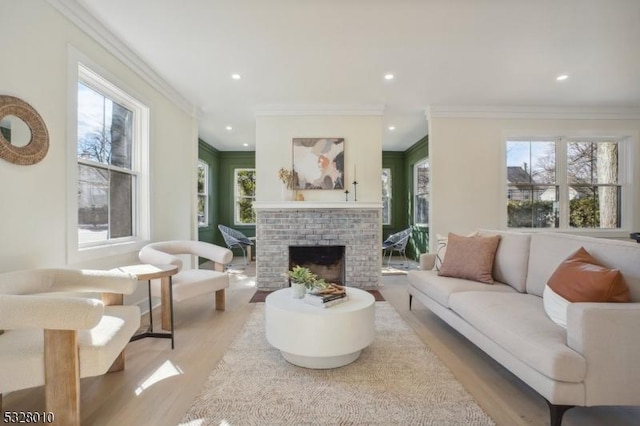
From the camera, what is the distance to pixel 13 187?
6.14 feet

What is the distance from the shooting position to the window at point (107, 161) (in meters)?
2.59

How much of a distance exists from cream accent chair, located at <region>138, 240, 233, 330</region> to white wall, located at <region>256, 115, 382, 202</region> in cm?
129

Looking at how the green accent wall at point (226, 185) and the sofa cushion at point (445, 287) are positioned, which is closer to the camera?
the sofa cushion at point (445, 287)

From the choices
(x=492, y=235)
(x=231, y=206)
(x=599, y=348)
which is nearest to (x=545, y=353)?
(x=599, y=348)

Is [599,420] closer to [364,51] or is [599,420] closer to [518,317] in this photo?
[518,317]

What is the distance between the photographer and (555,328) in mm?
1652

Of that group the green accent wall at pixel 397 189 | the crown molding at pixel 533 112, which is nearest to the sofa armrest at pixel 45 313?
the crown molding at pixel 533 112

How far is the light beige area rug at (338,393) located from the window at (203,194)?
4.62 metres

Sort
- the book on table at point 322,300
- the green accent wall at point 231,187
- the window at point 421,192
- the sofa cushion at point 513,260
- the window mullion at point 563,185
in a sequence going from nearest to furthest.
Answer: the book on table at point 322,300 → the sofa cushion at point 513,260 → the window mullion at point 563,185 → the window at point 421,192 → the green accent wall at point 231,187

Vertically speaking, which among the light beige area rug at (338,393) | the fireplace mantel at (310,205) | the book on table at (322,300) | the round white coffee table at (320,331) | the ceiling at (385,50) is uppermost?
the ceiling at (385,50)

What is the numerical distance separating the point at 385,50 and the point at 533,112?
2943 mm

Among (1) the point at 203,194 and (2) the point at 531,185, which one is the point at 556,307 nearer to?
(2) the point at 531,185

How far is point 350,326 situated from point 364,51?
2475 mm

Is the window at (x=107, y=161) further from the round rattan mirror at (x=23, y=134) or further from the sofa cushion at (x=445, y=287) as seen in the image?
the sofa cushion at (x=445, y=287)
